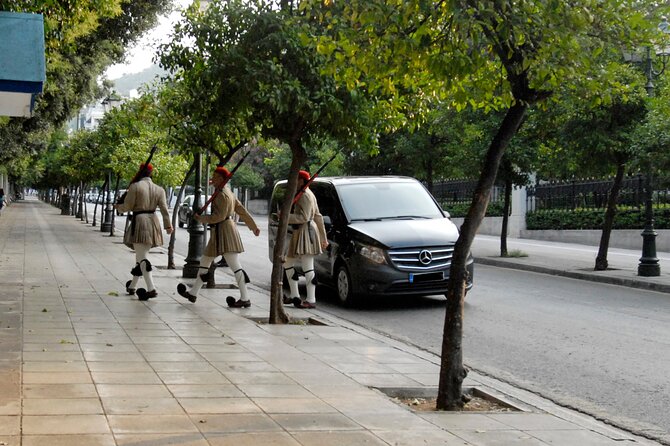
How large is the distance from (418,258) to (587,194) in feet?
69.2

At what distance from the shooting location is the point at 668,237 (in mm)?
27750

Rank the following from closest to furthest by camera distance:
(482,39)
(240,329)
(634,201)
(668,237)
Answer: (482,39)
(240,329)
(668,237)
(634,201)

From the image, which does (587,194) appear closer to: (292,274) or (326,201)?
(326,201)

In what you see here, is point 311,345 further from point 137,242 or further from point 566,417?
point 137,242

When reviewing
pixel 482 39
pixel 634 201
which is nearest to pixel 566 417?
pixel 482 39

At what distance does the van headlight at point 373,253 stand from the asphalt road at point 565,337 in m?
0.77

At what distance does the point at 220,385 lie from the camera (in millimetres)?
7086

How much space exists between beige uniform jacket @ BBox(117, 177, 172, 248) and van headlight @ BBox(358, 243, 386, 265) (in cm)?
287

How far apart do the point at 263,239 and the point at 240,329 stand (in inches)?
869

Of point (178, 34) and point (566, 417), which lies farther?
point (178, 34)

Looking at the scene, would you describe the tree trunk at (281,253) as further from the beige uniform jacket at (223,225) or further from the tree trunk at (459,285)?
the tree trunk at (459,285)

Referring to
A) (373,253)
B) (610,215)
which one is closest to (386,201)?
(373,253)

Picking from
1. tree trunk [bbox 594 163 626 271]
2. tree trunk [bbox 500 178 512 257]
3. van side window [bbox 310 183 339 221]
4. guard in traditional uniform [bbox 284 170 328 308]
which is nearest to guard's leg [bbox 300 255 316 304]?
guard in traditional uniform [bbox 284 170 328 308]

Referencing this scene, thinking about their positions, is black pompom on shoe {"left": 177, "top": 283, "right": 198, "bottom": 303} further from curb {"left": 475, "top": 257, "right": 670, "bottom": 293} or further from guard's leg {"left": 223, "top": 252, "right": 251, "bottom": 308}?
curb {"left": 475, "top": 257, "right": 670, "bottom": 293}
